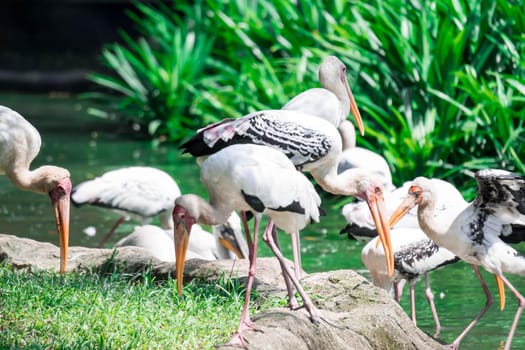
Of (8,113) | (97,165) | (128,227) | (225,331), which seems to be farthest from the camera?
(97,165)

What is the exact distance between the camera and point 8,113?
17.9 ft

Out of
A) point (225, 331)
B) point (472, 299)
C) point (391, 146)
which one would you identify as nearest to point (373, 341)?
point (225, 331)

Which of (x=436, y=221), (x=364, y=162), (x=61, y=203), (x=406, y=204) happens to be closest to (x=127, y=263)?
(x=61, y=203)

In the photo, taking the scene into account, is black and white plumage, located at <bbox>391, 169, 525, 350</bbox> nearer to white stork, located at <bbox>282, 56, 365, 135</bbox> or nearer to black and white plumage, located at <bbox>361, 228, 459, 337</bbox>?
black and white plumage, located at <bbox>361, 228, 459, 337</bbox>

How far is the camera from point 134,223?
8570mm

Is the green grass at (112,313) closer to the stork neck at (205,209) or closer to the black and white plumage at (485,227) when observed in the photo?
the stork neck at (205,209)

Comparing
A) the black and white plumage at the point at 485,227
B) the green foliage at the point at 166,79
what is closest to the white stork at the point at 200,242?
the black and white plumage at the point at 485,227

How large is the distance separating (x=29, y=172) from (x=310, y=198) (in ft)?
5.91

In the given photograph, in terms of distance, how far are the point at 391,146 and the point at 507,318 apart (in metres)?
3.07

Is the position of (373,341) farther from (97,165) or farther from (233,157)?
(97,165)

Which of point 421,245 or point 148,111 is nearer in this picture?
point 421,245

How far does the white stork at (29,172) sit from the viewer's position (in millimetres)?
5289

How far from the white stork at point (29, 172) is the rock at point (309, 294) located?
0.30 m

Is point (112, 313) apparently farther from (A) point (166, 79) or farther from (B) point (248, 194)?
(A) point (166, 79)
